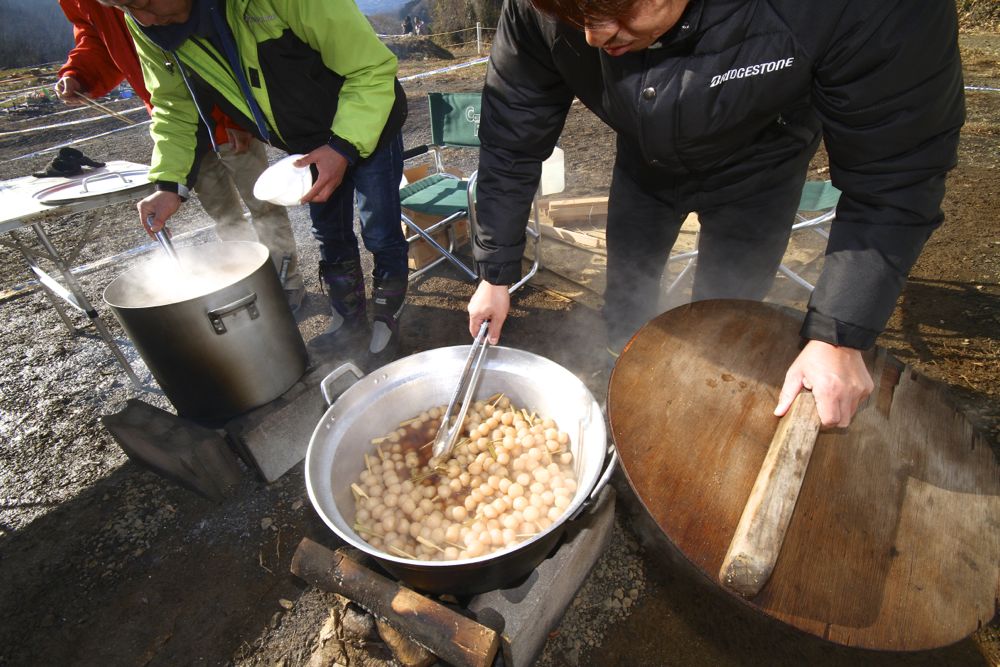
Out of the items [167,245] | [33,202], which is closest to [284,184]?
[167,245]

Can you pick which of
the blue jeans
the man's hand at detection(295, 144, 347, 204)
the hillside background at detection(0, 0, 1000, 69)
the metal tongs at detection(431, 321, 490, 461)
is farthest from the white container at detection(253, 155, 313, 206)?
the hillside background at detection(0, 0, 1000, 69)

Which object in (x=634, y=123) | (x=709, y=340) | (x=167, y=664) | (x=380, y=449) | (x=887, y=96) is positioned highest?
(x=887, y=96)

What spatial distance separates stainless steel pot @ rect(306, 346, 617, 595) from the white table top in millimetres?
2344

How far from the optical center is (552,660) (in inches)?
82.5

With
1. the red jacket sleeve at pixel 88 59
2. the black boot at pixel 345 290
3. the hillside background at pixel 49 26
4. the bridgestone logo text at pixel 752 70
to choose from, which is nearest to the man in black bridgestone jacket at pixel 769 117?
the bridgestone logo text at pixel 752 70

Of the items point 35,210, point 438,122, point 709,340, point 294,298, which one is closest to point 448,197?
point 438,122

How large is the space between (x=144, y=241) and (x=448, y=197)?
4.44 m

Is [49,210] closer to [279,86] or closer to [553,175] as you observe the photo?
[279,86]

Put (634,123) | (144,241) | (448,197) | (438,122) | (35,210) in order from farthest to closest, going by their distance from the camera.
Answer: (144,241), (438,122), (448,197), (35,210), (634,123)

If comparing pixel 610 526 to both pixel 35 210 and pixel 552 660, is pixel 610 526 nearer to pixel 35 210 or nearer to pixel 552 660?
pixel 552 660

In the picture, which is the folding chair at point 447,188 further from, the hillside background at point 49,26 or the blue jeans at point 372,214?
the hillside background at point 49,26

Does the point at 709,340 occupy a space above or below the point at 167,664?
above

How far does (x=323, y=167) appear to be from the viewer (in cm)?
263

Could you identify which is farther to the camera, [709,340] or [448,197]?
[448,197]
